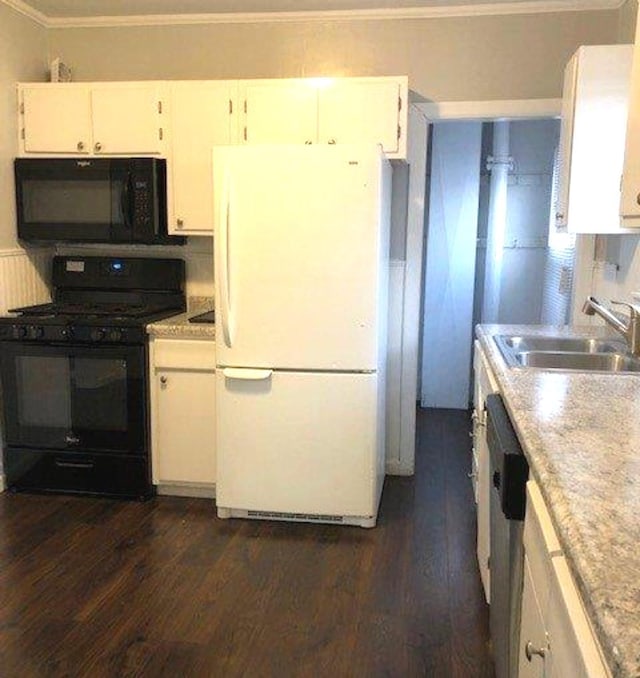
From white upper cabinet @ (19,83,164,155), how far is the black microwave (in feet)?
0.24

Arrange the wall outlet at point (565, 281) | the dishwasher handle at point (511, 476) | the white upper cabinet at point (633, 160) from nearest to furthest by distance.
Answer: the dishwasher handle at point (511, 476) → the white upper cabinet at point (633, 160) → the wall outlet at point (565, 281)

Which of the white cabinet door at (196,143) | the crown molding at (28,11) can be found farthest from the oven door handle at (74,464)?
the crown molding at (28,11)

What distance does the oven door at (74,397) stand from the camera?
3137mm

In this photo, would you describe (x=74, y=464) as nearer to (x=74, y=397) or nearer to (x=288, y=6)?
(x=74, y=397)

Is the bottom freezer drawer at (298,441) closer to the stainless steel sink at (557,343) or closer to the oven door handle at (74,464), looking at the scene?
the stainless steel sink at (557,343)

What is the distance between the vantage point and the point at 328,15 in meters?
3.33

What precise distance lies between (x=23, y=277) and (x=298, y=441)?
5.83ft

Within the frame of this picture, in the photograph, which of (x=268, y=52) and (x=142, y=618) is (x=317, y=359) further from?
(x=268, y=52)

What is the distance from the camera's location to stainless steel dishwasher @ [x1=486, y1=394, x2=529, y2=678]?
4.69ft

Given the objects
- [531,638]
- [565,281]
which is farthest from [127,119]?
[531,638]

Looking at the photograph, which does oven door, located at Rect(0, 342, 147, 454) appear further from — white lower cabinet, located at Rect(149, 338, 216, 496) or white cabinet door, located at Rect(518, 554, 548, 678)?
white cabinet door, located at Rect(518, 554, 548, 678)

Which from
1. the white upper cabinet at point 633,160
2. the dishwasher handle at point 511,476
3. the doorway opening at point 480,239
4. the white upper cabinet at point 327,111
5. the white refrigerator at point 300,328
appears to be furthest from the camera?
the doorway opening at point 480,239

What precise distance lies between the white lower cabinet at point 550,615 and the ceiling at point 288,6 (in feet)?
8.95

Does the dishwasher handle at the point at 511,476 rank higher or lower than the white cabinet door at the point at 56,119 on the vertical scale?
lower
